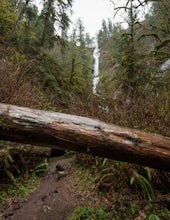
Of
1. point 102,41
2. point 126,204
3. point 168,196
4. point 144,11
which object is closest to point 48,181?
point 126,204

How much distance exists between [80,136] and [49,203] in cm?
255

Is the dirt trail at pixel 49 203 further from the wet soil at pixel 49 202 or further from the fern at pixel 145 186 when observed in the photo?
the fern at pixel 145 186

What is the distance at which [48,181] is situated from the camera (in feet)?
21.9

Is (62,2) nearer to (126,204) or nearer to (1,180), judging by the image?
(1,180)

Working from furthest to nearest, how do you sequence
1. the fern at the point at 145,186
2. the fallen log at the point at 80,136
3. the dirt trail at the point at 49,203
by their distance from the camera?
the dirt trail at the point at 49,203, the fern at the point at 145,186, the fallen log at the point at 80,136

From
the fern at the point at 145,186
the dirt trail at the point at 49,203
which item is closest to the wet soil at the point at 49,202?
the dirt trail at the point at 49,203

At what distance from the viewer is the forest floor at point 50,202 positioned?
16.1 ft

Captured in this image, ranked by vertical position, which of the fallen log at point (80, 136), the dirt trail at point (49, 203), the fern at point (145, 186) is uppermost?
the fallen log at point (80, 136)

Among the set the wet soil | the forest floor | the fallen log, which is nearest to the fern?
the forest floor

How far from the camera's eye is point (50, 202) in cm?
530

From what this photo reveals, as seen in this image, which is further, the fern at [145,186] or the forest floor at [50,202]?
the forest floor at [50,202]

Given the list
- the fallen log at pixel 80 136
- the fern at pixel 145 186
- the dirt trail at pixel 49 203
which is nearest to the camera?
the fallen log at pixel 80 136

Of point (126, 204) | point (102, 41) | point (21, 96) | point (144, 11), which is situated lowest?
point (126, 204)

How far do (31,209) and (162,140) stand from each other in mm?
3214
